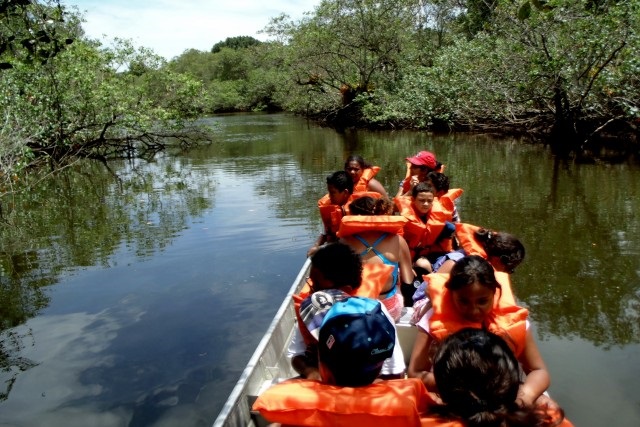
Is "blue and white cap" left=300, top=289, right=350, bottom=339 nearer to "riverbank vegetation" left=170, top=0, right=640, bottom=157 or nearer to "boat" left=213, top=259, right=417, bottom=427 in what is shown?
"boat" left=213, top=259, right=417, bottom=427

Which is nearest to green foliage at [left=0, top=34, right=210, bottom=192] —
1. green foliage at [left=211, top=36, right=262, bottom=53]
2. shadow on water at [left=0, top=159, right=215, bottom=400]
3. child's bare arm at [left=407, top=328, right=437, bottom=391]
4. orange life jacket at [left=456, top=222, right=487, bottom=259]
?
shadow on water at [left=0, top=159, right=215, bottom=400]

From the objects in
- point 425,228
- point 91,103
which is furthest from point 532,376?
point 91,103

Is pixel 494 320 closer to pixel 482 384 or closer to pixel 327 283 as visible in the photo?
pixel 327 283

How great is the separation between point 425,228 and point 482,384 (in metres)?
2.93

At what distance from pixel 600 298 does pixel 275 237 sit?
13.8 ft

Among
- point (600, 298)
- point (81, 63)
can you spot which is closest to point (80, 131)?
point (81, 63)

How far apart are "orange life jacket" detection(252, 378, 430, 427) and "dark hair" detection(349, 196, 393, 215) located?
1.79 m

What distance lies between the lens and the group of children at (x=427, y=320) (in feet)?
5.40

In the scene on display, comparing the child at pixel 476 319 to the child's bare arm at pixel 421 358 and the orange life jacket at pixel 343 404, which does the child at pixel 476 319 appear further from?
the orange life jacket at pixel 343 404

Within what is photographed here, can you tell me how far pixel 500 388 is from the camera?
63.7 inches

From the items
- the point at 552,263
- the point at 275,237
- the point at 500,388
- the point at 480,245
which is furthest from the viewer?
the point at 275,237

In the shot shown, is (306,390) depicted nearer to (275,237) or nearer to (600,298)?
(600,298)

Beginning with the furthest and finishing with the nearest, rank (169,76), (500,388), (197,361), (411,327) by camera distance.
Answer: (169,76), (197,361), (411,327), (500,388)

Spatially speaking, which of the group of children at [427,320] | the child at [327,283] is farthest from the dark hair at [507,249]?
the child at [327,283]
